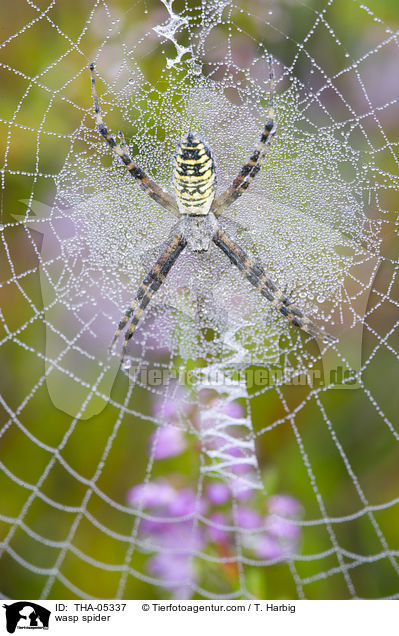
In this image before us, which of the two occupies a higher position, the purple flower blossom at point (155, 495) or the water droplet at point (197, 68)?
the water droplet at point (197, 68)

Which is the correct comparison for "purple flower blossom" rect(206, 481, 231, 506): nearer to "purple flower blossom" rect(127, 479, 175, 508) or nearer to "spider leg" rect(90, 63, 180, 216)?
"purple flower blossom" rect(127, 479, 175, 508)

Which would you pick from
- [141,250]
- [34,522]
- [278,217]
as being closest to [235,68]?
[278,217]

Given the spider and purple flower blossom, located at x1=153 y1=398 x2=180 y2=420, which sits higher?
the spider

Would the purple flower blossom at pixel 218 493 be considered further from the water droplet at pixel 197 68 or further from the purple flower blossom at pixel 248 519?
the water droplet at pixel 197 68

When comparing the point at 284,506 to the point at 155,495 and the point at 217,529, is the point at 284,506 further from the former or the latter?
the point at 155,495

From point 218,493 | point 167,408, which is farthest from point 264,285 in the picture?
point 218,493

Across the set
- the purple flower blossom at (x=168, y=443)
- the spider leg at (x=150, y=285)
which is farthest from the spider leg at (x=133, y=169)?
the purple flower blossom at (x=168, y=443)
